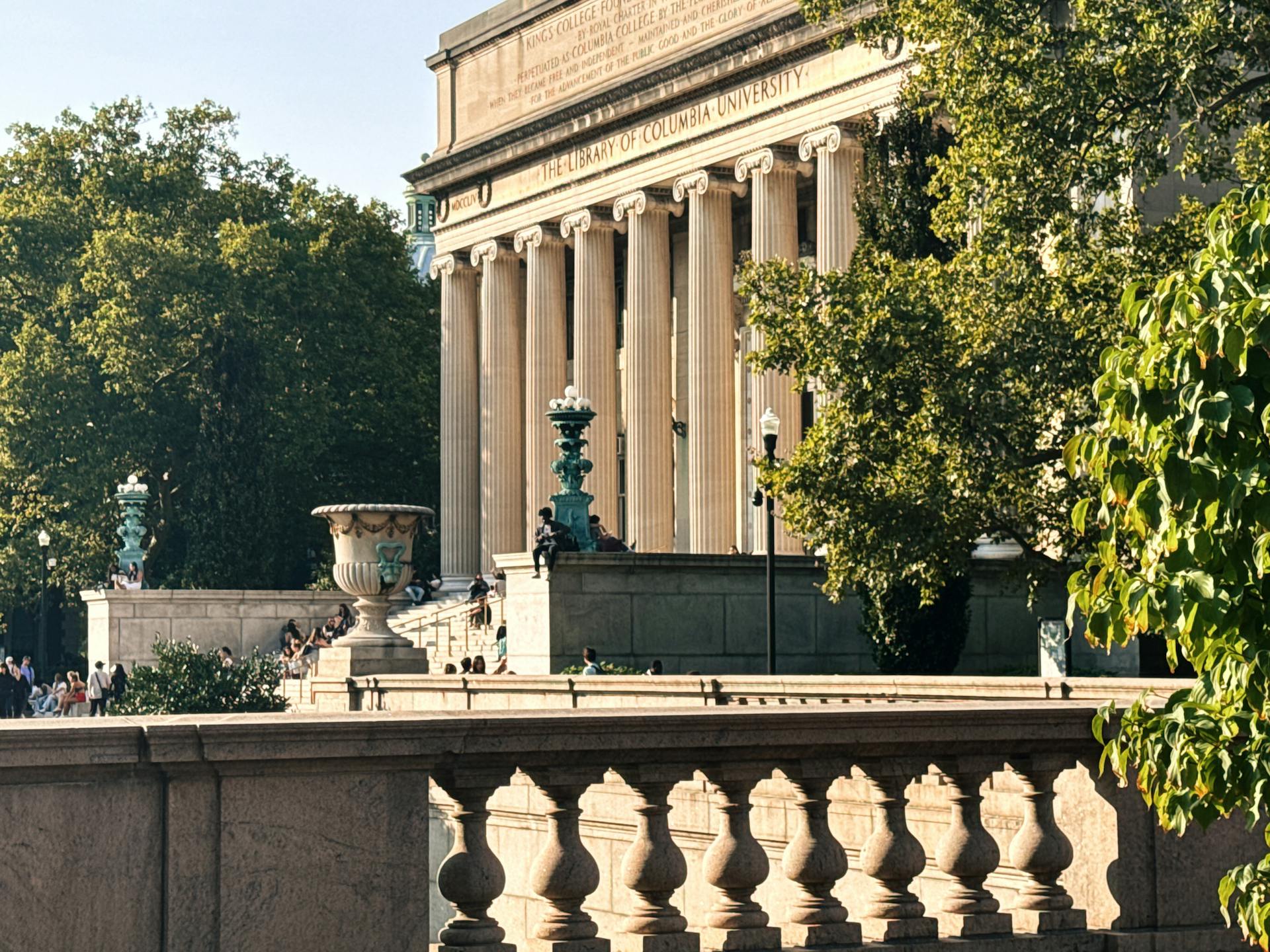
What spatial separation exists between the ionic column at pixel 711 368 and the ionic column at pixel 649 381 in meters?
2.01

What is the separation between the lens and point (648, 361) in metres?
57.6

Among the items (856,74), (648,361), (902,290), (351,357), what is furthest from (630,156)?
(902,290)

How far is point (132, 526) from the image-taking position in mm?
58156

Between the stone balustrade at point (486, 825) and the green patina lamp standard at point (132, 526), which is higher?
the green patina lamp standard at point (132, 526)

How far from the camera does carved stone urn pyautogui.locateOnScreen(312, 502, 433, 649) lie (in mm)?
36688

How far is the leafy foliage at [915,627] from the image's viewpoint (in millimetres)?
35688

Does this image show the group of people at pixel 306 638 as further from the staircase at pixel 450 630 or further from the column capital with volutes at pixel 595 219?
the column capital with volutes at pixel 595 219

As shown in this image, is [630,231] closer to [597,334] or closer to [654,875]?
[597,334]

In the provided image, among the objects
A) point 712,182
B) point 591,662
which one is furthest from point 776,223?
point 591,662

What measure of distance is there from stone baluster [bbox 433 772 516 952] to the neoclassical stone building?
42394mm

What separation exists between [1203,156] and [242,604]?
3579cm

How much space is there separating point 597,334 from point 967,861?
52.6 meters

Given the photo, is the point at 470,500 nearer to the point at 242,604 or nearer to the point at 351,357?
the point at 351,357

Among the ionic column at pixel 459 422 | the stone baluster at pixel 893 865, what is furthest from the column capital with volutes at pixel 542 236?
the stone baluster at pixel 893 865
